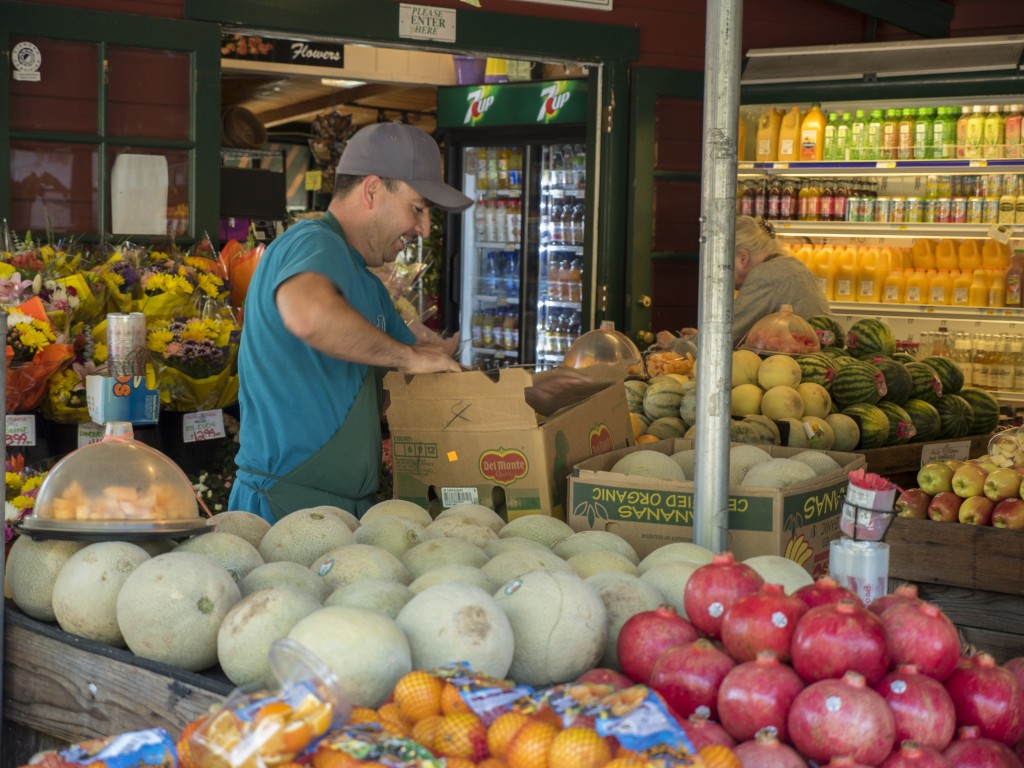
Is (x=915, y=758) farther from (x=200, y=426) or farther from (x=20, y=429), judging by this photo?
(x=200, y=426)

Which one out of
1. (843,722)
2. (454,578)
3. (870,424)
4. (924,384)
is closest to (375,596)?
(454,578)

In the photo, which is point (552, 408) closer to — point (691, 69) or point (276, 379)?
point (276, 379)

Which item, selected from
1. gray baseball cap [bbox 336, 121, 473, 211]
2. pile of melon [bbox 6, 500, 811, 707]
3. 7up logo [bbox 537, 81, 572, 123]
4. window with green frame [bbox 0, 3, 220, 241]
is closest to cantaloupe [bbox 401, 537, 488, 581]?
pile of melon [bbox 6, 500, 811, 707]

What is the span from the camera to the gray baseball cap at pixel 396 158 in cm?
295

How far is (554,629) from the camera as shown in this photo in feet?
6.08

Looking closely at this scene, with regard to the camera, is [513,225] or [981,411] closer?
[981,411]

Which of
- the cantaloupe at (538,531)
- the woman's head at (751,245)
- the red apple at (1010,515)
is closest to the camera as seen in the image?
the cantaloupe at (538,531)

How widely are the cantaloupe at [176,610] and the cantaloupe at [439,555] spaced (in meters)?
0.34

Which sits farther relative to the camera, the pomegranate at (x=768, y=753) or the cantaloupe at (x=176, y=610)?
the cantaloupe at (x=176, y=610)

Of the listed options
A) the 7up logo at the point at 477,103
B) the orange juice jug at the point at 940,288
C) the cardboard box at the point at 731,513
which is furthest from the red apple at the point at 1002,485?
the 7up logo at the point at 477,103

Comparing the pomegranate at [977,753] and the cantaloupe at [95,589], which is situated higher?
the cantaloupe at [95,589]

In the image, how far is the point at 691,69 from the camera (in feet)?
24.2

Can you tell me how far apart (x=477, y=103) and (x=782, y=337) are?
4405mm

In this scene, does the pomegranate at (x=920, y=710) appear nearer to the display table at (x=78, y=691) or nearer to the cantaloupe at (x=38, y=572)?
the display table at (x=78, y=691)
